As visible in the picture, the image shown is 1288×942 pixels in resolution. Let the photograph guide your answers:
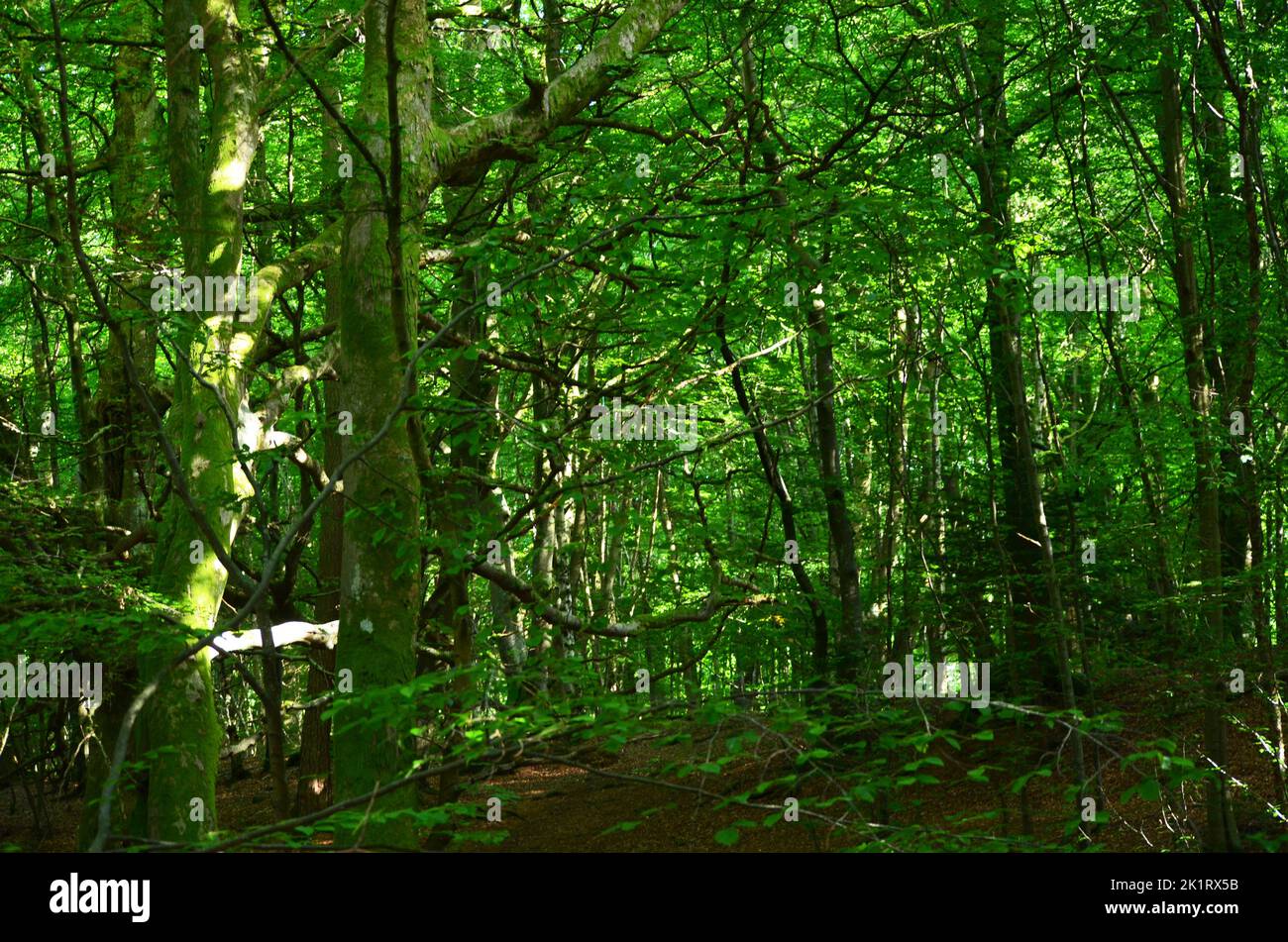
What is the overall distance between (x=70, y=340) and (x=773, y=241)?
747cm

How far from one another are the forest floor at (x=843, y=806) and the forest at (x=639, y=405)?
0.36 ft

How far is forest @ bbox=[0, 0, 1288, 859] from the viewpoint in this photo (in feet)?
15.5

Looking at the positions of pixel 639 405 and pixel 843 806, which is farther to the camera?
pixel 843 806

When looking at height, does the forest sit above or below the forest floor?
above

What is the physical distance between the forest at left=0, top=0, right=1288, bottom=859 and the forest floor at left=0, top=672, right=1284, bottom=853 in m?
0.11

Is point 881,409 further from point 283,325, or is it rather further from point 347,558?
point 283,325

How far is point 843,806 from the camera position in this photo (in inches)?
374

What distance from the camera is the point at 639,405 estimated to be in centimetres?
686

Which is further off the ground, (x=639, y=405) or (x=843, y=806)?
(x=639, y=405)

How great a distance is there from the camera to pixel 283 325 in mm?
17812

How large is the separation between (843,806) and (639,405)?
15.8 feet
